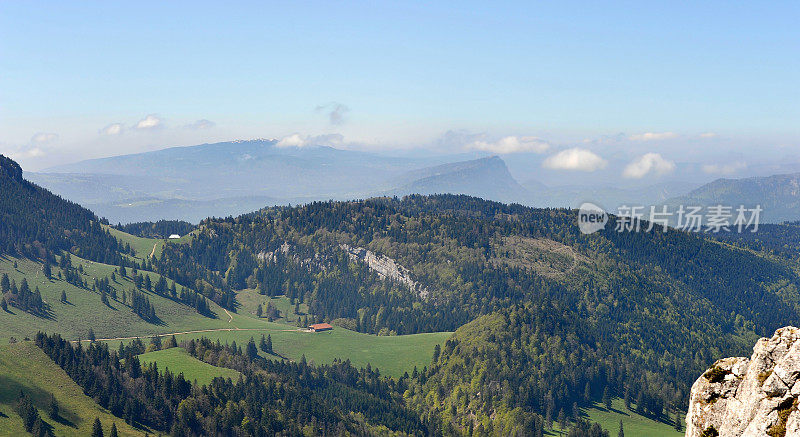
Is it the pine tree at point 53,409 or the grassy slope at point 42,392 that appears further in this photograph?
the pine tree at point 53,409

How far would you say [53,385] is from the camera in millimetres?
181875

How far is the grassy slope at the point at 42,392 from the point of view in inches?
6324

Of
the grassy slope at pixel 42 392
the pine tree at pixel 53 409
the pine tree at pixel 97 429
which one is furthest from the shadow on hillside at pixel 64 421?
the pine tree at pixel 97 429

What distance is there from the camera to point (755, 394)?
157 ft

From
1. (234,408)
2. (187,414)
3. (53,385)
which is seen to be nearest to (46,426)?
(53,385)

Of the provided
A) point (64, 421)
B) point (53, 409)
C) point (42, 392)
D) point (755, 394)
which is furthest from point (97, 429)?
point (755, 394)

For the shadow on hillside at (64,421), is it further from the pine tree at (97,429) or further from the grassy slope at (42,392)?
the pine tree at (97,429)

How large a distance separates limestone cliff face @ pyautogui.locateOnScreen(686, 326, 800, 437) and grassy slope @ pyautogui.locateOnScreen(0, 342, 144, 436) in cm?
15098

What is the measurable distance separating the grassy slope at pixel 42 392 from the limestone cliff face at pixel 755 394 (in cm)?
15098

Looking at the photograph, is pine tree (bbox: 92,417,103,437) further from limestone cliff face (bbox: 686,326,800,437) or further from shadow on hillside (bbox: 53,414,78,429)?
limestone cliff face (bbox: 686,326,800,437)

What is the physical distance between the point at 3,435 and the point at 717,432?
152 m

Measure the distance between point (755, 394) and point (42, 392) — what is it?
175751 millimetres

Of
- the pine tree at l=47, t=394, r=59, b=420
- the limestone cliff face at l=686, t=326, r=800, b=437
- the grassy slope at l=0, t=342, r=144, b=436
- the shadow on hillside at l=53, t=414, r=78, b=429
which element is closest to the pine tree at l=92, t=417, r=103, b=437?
the grassy slope at l=0, t=342, r=144, b=436

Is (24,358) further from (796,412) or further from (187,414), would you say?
(796,412)
